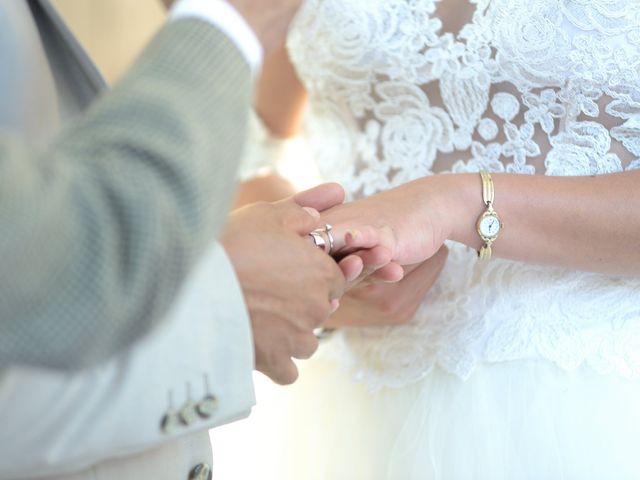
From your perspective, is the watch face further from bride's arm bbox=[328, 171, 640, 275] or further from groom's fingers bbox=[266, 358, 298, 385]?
groom's fingers bbox=[266, 358, 298, 385]

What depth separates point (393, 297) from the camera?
3.77 feet

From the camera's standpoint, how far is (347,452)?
119cm

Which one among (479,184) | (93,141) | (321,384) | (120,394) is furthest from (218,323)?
(321,384)

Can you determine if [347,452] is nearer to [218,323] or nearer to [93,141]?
[218,323]

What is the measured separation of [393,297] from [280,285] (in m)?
0.31

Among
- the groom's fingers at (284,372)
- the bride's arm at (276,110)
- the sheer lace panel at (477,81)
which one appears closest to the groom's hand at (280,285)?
the groom's fingers at (284,372)

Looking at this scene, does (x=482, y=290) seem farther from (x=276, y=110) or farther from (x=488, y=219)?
(x=276, y=110)

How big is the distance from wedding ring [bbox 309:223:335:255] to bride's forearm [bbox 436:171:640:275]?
15 cm

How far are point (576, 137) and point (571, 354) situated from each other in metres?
0.27

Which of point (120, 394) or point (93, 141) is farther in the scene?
point (120, 394)

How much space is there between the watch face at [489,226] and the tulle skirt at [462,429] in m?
0.18

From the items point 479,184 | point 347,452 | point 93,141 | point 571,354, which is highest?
point 93,141

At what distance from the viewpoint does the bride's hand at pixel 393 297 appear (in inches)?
45.2

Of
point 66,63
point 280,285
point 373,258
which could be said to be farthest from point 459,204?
point 66,63
